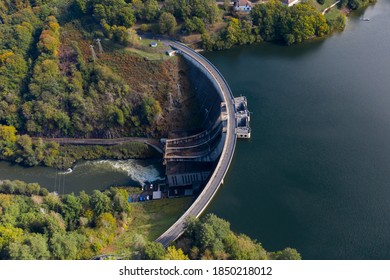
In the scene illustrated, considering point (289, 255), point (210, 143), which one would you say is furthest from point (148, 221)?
point (289, 255)

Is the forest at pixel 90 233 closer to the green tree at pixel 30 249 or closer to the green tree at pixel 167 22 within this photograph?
the green tree at pixel 30 249

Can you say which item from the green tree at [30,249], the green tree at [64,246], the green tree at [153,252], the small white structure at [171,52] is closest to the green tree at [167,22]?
the small white structure at [171,52]

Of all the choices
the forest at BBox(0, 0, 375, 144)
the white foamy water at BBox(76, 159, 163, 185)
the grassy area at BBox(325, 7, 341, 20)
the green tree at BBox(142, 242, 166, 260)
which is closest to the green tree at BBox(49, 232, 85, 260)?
the green tree at BBox(142, 242, 166, 260)

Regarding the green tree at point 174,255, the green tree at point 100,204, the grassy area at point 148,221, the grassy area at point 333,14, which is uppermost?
the grassy area at point 333,14

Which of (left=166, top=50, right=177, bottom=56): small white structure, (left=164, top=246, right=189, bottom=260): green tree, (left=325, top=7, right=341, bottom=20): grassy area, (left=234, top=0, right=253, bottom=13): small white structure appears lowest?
(left=164, top=246, right=189, bottom=260): green tree

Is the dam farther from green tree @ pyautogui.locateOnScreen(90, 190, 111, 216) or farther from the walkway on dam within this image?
green tree @ pyautogui.locateOnScreen(90, 190, 111, 216)
